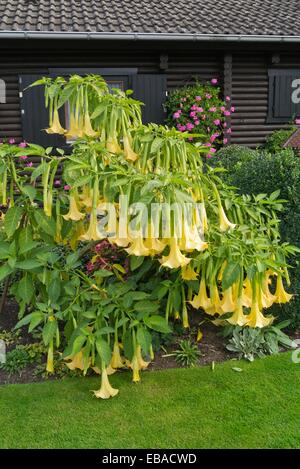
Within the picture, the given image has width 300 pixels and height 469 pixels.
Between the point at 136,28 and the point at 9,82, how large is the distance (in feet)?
7.46

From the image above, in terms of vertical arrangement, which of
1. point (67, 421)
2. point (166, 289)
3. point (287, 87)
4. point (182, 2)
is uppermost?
point (182, 2)

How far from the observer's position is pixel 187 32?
8.29 m

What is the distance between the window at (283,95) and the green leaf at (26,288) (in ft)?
25.2

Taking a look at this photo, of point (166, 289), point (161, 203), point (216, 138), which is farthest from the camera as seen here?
point (216, 138)

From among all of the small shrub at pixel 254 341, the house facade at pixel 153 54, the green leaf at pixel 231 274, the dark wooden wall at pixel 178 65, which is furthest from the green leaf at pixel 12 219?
the dark wooden wall at pixel 178 65

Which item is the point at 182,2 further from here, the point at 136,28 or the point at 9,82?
the point at 9,82

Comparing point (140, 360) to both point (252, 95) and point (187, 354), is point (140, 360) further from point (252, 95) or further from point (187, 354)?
point (252, 95)

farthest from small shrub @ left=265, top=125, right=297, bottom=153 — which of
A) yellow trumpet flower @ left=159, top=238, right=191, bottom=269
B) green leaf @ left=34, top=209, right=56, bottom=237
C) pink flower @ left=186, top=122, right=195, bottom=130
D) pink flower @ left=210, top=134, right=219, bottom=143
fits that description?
yellow trumpet flower @ left=159, top=238, right=191, bottom=269

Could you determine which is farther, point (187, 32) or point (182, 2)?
point (182, 2)

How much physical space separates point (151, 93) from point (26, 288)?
6351 mm

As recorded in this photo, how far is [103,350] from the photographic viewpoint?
302 centimetres

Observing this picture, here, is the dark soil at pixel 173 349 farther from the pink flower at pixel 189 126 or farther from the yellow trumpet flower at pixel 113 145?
the pink flower at pixel 189 126

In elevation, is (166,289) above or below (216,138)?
below

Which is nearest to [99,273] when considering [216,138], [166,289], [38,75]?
[166,289]
